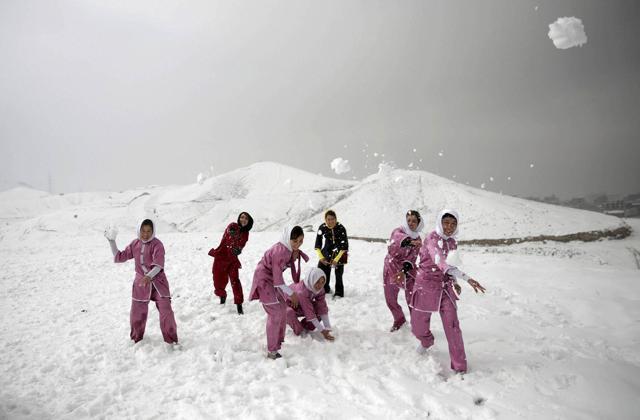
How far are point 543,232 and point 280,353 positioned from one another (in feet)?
81.6

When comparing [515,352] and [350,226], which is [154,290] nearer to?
[515,352]

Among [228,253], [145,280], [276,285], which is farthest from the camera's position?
[228,253]

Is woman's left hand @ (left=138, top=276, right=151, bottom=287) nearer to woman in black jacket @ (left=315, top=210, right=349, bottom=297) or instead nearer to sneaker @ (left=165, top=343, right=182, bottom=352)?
sneaker @ (left=165, top=343, right=182, bottom=352)

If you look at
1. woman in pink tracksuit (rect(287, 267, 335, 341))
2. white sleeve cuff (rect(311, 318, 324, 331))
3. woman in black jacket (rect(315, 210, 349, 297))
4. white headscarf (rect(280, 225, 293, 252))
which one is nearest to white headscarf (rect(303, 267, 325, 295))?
woman in pink tracksuit (rect(287, 267, 335, 341))

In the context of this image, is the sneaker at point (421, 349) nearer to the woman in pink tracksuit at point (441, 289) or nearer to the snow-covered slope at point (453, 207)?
the woman in pink tracksuit at point (441, 289)

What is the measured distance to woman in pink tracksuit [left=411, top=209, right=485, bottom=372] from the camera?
514cm

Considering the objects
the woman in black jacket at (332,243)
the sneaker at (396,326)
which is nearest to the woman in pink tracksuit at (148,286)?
the woman in black jacket at (332,243)

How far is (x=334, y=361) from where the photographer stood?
17.9ft

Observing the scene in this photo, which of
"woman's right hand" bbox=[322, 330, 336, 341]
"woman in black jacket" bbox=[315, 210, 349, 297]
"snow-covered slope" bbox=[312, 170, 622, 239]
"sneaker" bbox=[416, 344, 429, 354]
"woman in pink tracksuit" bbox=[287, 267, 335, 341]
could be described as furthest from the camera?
"snow-covered slope" bbox=[312, 170, 622, 239]

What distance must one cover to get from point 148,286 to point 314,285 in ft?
10.4

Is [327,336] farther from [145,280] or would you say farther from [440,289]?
[145,280]

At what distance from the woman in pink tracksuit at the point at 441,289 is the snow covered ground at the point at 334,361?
1.47ft

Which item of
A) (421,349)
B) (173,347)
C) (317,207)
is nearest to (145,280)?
(173,347)

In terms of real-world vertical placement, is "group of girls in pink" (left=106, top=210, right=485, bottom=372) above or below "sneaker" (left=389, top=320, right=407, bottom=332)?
above
